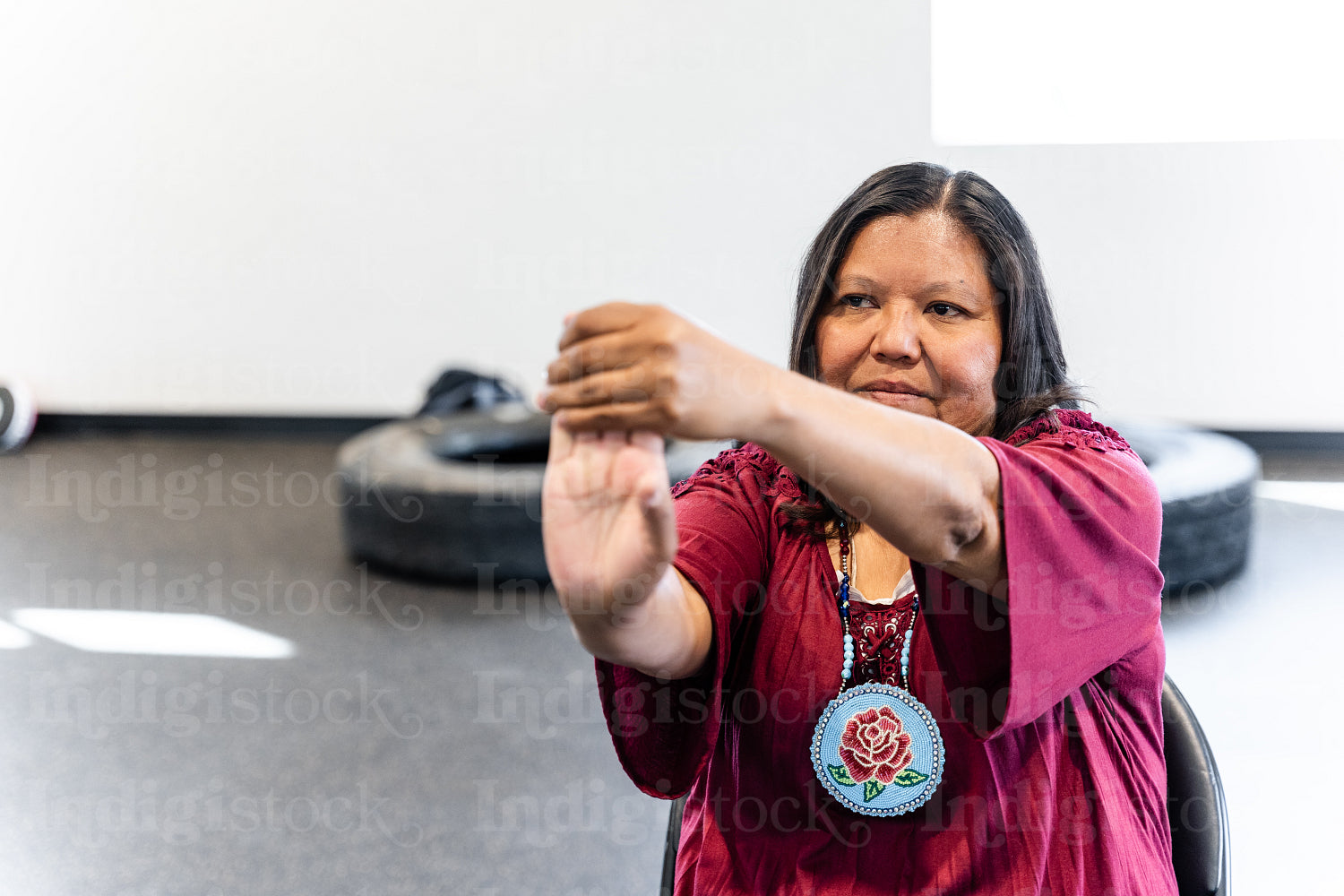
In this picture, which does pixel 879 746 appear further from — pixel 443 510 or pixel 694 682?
pixel 443 510

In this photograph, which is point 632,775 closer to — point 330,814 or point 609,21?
point 330,814

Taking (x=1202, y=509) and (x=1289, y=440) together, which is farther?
(x=1289, y=440)

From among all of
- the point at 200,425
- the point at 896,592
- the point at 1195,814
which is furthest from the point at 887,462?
the point at 200,425

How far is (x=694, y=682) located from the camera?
889mm

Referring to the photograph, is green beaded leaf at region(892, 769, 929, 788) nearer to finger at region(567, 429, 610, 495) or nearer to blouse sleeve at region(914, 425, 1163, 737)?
blouse sleeve at region(914, 425, 1163, 737)

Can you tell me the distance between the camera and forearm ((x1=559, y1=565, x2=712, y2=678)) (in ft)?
2.37

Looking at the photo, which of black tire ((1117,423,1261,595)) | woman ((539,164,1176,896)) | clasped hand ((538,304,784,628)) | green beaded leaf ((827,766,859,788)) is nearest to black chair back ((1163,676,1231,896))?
woman ((539,164,1176,896))

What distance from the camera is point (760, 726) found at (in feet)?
3.05

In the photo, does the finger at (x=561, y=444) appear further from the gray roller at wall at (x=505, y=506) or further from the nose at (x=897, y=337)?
the gray roller at wall at (x=505, y=506)

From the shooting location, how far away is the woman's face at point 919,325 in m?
0.92

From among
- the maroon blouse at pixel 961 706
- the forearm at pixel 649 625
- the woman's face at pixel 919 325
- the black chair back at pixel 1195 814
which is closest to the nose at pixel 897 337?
the woman's face at pixel 919 325

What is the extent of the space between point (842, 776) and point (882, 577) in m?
0.17

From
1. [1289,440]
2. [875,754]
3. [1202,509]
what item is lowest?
[1289,440]

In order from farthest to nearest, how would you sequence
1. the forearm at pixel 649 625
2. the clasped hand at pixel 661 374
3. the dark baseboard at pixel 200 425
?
1. the dark baseboard at pixel 200 425
2. the forearm at pixel 649 625
3. the clasped hand at pixel 661 374
